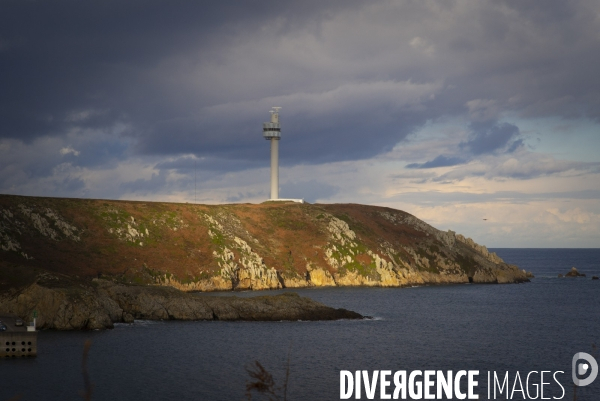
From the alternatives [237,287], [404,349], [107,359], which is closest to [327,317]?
[404,349]

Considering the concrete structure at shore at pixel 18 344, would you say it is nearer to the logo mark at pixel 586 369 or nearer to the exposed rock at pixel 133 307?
the exposed rock at pixel 133 307

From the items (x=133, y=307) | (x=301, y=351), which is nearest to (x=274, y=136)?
(x=133, y=307)

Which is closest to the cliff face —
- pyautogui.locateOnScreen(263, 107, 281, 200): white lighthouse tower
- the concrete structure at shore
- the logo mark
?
pyautogui.locateOnScreen(263, 107, 281, 200): white lighthouse tower

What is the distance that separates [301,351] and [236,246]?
213 ft

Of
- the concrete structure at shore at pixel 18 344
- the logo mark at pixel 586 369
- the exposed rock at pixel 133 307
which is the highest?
the exposed rock at pixel 133 307

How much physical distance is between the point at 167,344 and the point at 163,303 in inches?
696

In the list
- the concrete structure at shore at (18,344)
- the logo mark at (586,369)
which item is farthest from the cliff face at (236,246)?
the logo mark at (586,369)

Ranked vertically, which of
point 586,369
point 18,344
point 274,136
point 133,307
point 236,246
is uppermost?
point 274,136

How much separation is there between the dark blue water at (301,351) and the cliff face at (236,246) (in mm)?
28414

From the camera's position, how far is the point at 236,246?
122 m

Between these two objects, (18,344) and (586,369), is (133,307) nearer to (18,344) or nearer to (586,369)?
(18,344)

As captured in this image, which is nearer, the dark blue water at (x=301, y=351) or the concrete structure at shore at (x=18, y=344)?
the dark blue water at (x=301, y=351)

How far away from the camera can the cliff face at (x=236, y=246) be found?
104375 millimetres

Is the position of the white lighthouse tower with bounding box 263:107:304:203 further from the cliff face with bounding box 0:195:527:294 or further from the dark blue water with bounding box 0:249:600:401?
the dark blue water with bounding box 0:249:600:401
